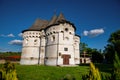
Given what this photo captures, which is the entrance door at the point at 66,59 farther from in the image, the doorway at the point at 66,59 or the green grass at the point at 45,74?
the green grass at the point at 45,74

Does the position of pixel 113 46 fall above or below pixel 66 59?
above

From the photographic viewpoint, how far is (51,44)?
37031mm

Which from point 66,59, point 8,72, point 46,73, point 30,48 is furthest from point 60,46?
point 8,72

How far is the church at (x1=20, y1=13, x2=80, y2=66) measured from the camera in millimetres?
35344

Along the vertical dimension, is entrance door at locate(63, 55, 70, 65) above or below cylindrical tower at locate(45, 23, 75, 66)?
below

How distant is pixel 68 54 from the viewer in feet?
116

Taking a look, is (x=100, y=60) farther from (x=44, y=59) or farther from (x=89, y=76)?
(x=89, y=76)

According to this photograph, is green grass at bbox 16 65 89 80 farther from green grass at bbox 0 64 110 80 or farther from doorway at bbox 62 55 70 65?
doorway at bbox 62 55 70 65

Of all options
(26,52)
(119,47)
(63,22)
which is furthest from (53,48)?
(119,47)

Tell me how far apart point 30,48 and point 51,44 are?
324 inches

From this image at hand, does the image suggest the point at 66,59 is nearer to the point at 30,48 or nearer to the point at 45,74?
the point at 30,48

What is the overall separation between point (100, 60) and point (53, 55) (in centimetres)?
3860

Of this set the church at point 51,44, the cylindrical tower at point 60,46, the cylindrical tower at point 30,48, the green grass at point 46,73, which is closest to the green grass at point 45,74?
the green grass at point 46,73

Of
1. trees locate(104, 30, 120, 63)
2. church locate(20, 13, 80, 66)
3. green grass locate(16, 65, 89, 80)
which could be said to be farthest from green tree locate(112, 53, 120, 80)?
church locate(20, 13, 80, 66)
